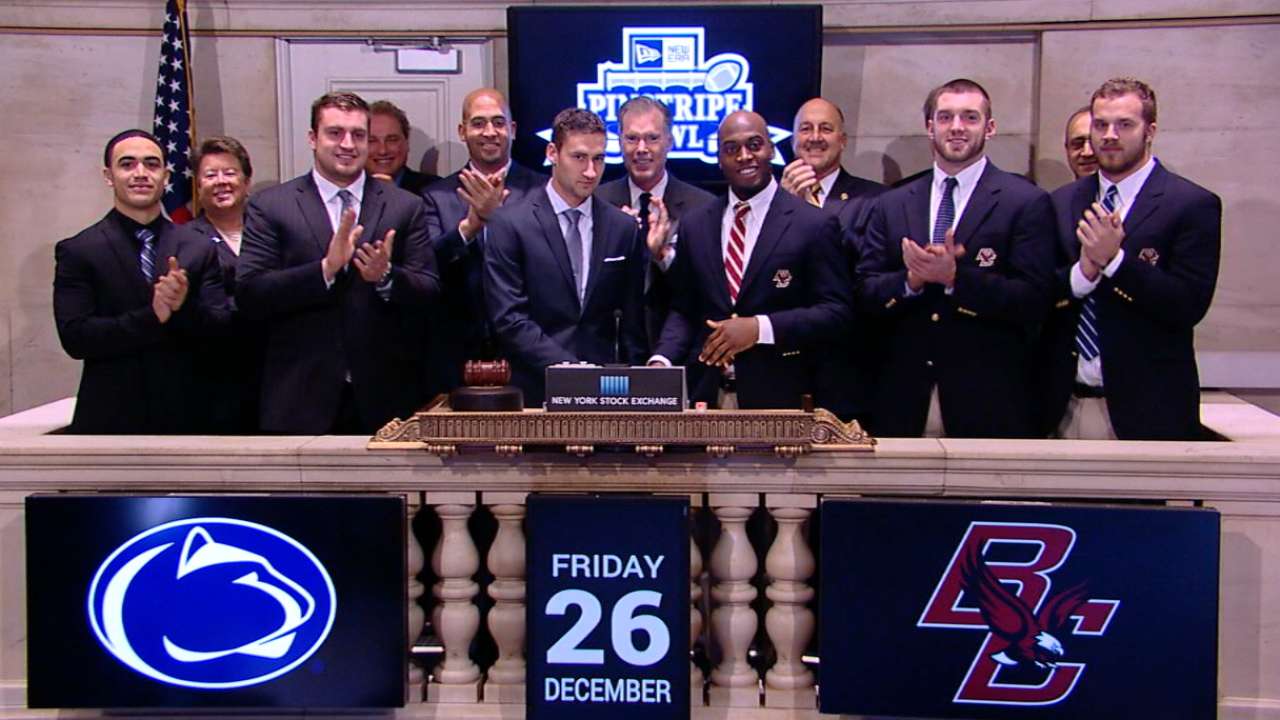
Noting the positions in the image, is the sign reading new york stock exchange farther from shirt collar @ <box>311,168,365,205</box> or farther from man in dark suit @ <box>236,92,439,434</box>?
shirt collar @ <box>311,168,365,205</box>

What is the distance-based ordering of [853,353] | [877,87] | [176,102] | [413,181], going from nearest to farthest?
[853,353]
[413,181]
[176,102]
[877,87]

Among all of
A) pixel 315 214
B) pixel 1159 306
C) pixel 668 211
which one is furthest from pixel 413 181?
pixel 1159 306

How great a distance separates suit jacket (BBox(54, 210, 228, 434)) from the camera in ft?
14.0

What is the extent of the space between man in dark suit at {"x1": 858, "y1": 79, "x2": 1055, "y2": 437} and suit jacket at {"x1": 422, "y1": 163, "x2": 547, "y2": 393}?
4.96 feet

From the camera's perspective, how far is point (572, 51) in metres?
6.21

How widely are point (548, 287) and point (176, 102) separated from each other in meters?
2.88

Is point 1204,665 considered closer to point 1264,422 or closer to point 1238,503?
point 1238,503

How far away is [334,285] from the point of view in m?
4.24

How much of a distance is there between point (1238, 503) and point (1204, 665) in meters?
0.42

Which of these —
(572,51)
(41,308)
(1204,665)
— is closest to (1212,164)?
(572,51)

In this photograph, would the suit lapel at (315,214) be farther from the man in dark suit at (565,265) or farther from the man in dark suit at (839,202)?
the man in dark suit at (839,202)

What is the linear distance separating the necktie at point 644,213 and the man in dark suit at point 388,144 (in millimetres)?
1185

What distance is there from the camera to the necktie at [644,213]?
4.81 metres

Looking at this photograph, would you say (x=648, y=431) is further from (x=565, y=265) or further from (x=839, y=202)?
(x=839, y=202)
